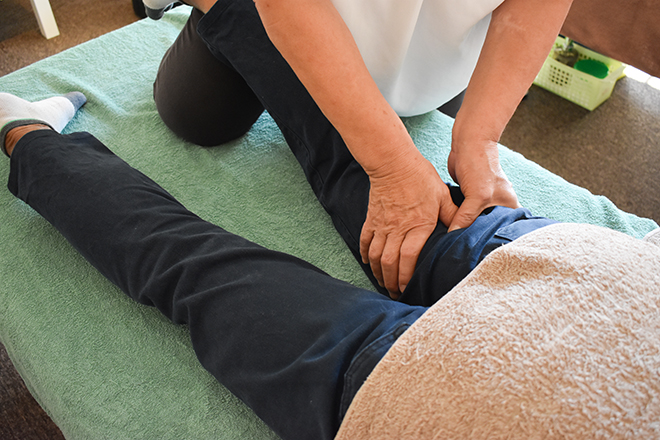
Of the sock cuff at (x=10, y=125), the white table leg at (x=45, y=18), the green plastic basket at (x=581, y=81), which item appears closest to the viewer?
the sock cuff at (x=10, y=125)

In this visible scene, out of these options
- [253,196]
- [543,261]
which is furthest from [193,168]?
[543,261]

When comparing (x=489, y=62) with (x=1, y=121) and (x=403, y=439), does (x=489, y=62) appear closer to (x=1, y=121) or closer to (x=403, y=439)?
(x=403, y=439)

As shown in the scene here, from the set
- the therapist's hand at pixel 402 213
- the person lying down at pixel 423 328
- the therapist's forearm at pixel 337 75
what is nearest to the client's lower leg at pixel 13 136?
the person lying down at pixel 423 328

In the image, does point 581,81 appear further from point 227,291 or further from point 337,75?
point 227,291

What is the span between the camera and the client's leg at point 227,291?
1.98 ft

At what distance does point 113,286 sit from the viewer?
91 cm

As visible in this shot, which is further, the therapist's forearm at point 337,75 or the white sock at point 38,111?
the white sock at point 38,111

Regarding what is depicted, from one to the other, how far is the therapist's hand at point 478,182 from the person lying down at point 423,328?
5cm

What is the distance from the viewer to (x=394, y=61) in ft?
3.28

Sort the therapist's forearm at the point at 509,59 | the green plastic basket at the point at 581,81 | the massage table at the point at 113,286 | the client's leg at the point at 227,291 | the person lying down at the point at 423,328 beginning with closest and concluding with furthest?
the person lying down at the point at 423,328, the client's leg at the point at 227,291, the massage table at the point at 113,286, the therapist's forearm at the point at 509,59, the green plastic basket at the point at 581,81

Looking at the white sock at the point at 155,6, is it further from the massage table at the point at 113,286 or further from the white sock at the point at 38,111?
the white sock at the point at 38,111

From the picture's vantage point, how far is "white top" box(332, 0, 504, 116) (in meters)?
0.91

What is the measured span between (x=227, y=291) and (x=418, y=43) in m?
0.65

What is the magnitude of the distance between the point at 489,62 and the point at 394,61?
0.19 metres
